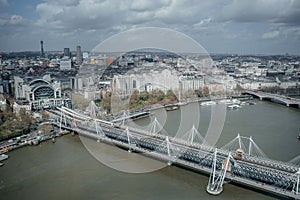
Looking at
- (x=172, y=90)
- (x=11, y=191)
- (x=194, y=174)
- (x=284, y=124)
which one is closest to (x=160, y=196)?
(x=194, y=174)

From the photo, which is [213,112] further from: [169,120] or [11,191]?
[11,191]

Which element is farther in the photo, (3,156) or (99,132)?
(99,132)

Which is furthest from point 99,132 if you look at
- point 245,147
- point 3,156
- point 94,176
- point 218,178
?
point 245,147

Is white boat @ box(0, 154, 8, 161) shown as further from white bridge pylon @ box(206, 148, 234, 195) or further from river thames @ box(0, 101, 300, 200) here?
white bridge pylon @ box(206, 148, 234, 195)

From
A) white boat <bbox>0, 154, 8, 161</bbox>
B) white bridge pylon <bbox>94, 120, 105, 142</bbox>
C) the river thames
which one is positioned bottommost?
the river thames

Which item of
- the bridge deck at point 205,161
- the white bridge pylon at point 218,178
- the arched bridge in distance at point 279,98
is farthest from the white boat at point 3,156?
the arched bridge in distance at point 279,98

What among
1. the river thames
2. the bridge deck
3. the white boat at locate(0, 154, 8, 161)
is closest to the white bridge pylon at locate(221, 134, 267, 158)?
the river thames

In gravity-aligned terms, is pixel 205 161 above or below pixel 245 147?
above

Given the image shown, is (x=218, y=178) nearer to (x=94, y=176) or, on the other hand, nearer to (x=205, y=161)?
(x=205, y=161)

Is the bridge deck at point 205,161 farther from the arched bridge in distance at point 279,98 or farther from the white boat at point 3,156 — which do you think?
the arched bridge in distance at point 279,98
